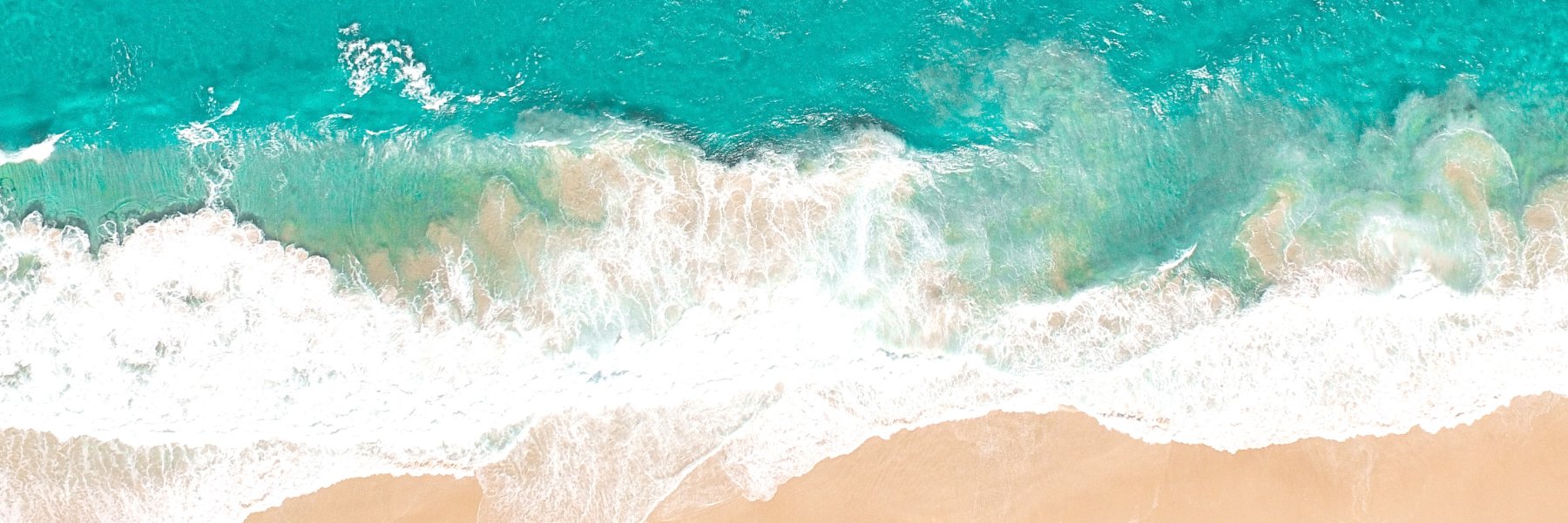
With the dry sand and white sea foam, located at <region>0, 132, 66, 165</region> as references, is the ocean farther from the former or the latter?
the dry sand

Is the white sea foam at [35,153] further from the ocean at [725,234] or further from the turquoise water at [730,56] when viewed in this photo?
the turquoise water at [730,56]

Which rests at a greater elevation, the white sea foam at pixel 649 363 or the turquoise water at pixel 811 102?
the turquoise water at pixel 811 102

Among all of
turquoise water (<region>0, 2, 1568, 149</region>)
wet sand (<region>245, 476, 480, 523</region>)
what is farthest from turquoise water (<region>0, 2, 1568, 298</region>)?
wet sand (<region>245, 476, 480, 523</region>)

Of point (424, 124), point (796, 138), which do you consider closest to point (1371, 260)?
point (796, 138)

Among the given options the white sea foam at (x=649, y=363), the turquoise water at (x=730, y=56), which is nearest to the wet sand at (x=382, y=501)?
the white sea foam at (x=649, y=363)

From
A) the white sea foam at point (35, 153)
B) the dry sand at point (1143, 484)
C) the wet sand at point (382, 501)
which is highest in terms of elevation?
the white sea foam at point (35, 153)

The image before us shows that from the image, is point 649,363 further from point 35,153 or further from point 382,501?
point 35,153
